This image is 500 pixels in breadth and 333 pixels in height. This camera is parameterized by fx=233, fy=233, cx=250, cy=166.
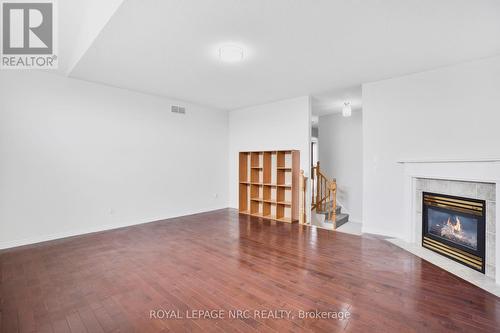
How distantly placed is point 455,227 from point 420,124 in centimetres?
157

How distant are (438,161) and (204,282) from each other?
134 inches

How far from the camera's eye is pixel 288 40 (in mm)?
2762

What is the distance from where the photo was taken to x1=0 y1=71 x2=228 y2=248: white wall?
11.7 feet

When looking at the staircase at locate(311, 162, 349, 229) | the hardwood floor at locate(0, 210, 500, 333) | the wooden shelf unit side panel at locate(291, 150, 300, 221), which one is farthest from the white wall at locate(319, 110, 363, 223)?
the hardwood floor at locate(0, 210, 500, 333)

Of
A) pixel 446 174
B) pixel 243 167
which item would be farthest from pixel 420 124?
pixel 243 167

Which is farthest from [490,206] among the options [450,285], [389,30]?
[389,30]

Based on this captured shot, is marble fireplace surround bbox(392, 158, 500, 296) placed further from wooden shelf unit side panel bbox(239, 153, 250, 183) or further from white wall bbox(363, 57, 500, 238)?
wooden shelf unit side panel bbox(239, 153, 250, 183)

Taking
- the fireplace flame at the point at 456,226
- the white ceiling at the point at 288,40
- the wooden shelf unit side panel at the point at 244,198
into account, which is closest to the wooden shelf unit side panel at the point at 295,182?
the wooden shelf unit side panel at the point at 244,198

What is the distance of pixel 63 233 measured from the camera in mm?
3980

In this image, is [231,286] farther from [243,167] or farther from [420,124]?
[243,167]

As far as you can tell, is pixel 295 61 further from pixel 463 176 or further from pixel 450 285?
pixel 450 285

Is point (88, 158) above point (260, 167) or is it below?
above

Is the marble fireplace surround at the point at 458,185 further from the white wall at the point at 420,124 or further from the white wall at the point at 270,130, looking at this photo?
the white wall at the point at 270,130

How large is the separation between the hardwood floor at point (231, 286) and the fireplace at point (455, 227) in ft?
1.49
